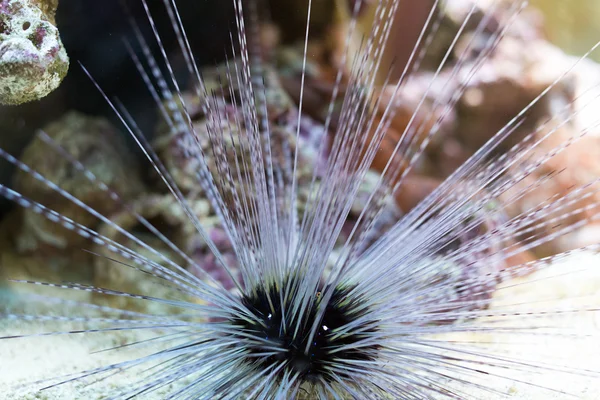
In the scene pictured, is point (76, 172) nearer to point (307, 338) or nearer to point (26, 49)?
point (26, 49)

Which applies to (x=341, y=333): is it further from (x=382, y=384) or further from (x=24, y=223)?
(x=24, y=223)

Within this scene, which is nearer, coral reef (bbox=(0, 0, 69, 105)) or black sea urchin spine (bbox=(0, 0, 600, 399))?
black sea urchin spine (bbox=(0, 0, 600, 399))

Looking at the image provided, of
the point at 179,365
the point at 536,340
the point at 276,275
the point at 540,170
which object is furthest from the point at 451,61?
the point at 179,365

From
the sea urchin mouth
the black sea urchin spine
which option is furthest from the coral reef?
the sea urchin mouth

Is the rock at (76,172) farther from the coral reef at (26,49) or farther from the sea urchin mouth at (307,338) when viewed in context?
the sea urchin mouth at (307,338)

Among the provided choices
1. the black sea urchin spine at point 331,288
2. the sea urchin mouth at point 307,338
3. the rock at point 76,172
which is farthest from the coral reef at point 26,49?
the sea urchin mouth at point 307,338

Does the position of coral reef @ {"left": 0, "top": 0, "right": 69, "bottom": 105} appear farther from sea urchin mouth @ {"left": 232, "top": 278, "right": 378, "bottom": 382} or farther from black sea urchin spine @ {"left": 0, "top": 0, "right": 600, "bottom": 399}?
sea urchin mouth @ {"left": 232, "top": 278, "right": 378, "bottom": 382}

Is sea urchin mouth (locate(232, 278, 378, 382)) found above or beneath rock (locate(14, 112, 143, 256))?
beneath

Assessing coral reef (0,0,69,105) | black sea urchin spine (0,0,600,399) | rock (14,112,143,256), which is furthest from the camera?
rock (14,112,143,256)
